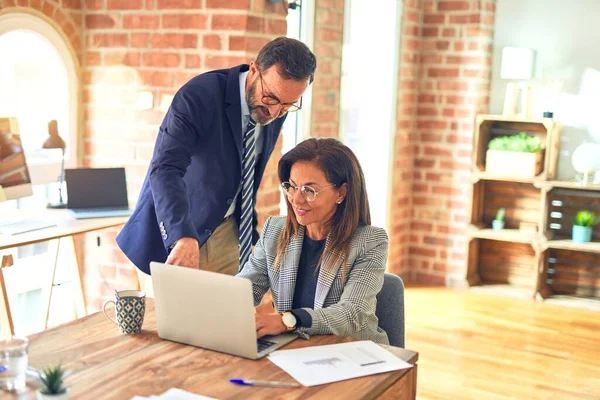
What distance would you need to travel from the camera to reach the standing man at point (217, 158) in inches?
94.4

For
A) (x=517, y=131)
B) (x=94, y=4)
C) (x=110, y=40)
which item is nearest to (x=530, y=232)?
(x=517, y=131)

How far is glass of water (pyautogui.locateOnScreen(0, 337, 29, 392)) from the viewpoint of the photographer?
1.64 metres

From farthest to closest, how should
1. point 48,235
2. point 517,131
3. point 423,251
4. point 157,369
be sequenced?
1. point 423,251
2. point 517,131
3. point 48,235
4. point 157,369

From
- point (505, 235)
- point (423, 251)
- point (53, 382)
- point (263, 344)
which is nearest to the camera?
point (53, 382)

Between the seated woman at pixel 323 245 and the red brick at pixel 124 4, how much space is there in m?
1.74

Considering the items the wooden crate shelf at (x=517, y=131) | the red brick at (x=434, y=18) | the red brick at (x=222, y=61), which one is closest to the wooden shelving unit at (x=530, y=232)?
the wooden crate shelf at (x=517, y=131)

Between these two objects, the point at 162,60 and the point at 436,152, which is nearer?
the point at 162,60

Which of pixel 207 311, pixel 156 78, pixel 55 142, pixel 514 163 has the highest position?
pixel 156 78

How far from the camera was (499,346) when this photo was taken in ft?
14.0

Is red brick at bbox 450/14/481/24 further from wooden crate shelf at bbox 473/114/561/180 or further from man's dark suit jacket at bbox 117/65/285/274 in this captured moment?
man's dark suit jacket at bbox 117/65/285/274

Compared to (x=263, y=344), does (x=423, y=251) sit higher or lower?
lower

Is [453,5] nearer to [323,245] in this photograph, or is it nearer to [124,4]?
[124,4]

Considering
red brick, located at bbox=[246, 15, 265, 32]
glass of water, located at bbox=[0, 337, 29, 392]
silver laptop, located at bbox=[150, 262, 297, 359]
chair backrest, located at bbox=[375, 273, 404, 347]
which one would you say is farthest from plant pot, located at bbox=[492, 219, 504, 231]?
glass of water, located at bbox=[0, 337, 29, 392]

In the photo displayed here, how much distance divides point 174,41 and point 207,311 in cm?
208
